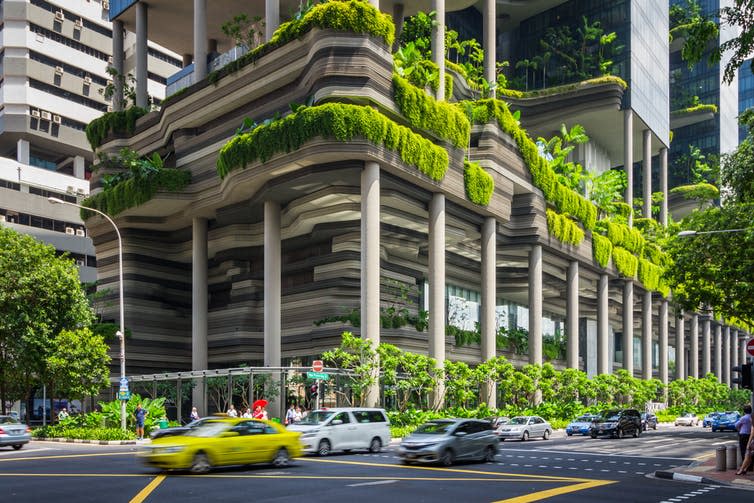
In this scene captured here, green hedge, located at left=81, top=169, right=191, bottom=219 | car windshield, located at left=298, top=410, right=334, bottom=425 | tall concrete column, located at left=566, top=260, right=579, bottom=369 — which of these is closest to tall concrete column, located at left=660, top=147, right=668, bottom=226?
tall concrete column, located at left=566, top=260, right=579, bottom=369

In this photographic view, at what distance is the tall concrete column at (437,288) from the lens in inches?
1996

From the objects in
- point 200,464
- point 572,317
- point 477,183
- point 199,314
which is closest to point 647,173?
point 572,317

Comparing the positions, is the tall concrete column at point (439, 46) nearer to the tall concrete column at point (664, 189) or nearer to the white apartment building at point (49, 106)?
the white apartment building at point (49, 106)

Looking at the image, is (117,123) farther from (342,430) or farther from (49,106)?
(342,430)

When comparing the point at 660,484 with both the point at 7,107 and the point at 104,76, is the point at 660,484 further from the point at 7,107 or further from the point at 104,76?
the point at 104,76

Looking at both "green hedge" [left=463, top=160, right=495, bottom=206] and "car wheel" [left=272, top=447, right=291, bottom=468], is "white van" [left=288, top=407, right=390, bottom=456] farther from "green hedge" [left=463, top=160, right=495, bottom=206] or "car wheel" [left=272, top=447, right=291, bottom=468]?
"green hedge" [left=463, top=160, right=495, bottom=206]

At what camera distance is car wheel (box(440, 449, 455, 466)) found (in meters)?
26.6

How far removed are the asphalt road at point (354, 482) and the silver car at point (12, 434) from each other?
4.15 m

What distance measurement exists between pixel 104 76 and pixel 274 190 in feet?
213

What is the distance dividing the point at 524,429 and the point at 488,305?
13.3m

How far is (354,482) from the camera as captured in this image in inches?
833

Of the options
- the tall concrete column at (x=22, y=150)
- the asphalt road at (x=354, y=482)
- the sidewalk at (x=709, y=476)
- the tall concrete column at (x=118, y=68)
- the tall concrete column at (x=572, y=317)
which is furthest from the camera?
the tall concrete column at (x=22, y=150)

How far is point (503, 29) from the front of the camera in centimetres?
9850

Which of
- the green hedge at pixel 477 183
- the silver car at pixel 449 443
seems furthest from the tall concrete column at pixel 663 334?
the silver car at pixel 449 443
